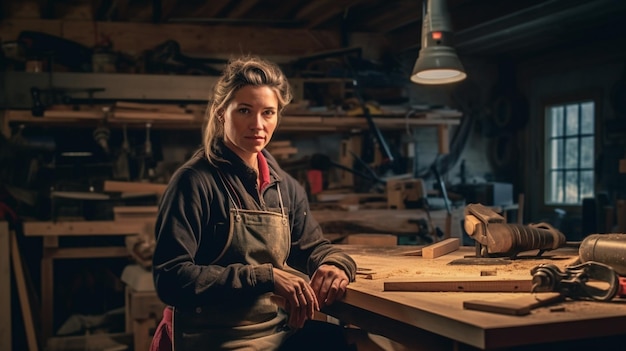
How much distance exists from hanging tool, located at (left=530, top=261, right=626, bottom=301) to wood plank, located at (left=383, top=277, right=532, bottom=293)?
2.1 inches

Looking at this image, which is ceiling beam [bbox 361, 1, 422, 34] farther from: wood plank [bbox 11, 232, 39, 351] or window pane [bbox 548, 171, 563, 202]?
wood plank [bbox 11, 232, 39, 351]

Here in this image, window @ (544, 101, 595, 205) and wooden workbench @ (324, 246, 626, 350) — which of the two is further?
window @ (544, 101, 595, 205)

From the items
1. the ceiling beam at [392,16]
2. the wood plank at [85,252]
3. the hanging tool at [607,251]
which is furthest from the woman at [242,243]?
the ceiling beam at [392,16]

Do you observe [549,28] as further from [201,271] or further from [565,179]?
[201,271]

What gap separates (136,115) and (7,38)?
1.79 m

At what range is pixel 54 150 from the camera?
235 inches

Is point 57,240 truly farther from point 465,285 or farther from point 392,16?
point 465,285

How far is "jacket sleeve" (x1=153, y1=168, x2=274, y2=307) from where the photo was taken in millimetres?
2127

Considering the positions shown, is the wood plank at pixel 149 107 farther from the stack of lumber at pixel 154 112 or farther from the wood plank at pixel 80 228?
the wood plank at pixel 80 228

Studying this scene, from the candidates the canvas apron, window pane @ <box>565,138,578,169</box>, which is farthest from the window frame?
the canvas apron

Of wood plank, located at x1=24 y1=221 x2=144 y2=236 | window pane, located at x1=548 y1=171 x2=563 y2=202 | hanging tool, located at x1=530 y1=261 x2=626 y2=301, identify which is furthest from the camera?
window pane, located at x1=548 y1=171 x2=563 y2=202

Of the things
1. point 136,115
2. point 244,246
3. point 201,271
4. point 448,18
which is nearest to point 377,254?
point 244,246

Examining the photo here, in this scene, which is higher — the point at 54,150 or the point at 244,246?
the point at 54,150

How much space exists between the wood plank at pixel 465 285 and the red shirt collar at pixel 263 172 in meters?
0.65
